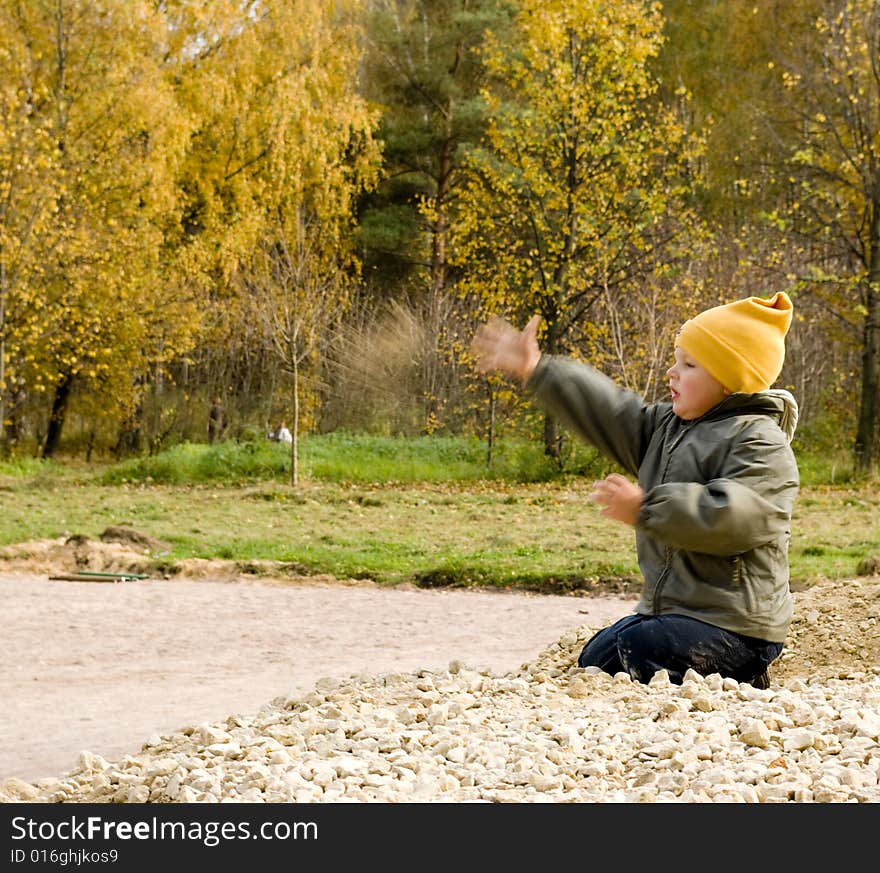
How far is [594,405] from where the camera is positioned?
525 cm

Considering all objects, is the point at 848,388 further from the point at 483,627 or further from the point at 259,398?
the point at 483,627

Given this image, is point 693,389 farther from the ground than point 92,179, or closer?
closer

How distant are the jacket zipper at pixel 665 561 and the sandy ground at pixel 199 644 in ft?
5.24

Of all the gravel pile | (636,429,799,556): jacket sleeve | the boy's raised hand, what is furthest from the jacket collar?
the gravel pile

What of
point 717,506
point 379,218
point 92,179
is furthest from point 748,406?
point 379,218

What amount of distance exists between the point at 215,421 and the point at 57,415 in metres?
3.21

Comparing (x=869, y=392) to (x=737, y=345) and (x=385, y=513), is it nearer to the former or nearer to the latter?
(x=385, y=513)

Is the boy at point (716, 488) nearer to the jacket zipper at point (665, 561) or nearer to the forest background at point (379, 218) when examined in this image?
the jacket zipper at point (665, 561)

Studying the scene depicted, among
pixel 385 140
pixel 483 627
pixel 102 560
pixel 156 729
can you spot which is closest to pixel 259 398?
pixel 385 140

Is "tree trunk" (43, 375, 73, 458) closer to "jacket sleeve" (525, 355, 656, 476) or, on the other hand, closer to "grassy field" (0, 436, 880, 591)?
"grassy field" (0, 436, 880, 591)

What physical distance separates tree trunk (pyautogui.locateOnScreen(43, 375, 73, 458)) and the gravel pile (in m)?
20.9

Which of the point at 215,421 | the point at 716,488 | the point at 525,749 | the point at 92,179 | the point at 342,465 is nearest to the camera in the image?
the point at 525,749

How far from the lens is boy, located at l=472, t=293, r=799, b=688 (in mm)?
4562

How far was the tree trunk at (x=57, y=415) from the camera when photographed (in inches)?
1004
